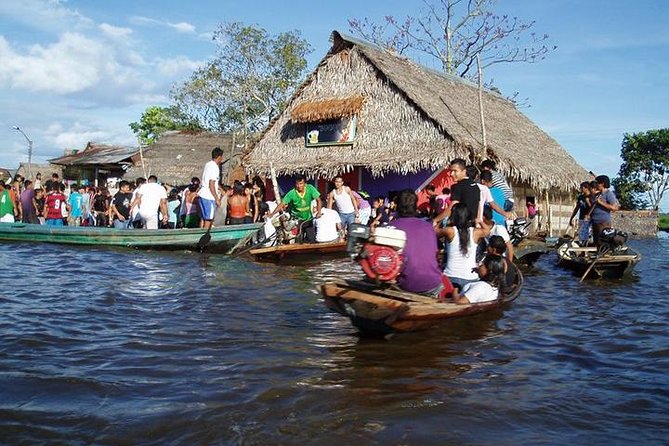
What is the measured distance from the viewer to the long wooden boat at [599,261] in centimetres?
1061

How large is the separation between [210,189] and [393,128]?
744cm

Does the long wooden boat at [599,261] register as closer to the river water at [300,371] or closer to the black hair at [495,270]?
the river water at [300,371]

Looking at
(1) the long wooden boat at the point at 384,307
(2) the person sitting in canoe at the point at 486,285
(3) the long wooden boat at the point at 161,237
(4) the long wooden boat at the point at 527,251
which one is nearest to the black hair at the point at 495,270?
(2) the person sitting in canoe at the point at 486,285

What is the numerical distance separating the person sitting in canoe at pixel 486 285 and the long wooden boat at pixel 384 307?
0.38 meters

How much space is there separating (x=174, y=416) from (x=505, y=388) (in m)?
2.36

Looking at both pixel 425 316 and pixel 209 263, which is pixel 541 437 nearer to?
pixel 425 316

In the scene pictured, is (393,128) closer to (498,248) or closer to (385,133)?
(385,133)

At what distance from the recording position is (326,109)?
18.9 m

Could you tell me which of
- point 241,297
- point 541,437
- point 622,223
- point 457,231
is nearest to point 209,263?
point 241,297

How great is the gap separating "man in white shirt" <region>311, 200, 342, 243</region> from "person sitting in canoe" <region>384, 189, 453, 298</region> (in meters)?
6.56

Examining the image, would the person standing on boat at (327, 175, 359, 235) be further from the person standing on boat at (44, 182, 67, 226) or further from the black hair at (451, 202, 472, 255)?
the person standing on boat at (44, 182, 67, 226)

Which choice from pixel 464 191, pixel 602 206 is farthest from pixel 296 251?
pixel 602 206

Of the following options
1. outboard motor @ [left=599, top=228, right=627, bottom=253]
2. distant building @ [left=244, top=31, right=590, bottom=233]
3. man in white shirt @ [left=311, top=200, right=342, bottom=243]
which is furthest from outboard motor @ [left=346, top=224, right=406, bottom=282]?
distant building @ [left=244, top=31, right=590, bottom=233]

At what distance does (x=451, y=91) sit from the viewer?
68.6ft
